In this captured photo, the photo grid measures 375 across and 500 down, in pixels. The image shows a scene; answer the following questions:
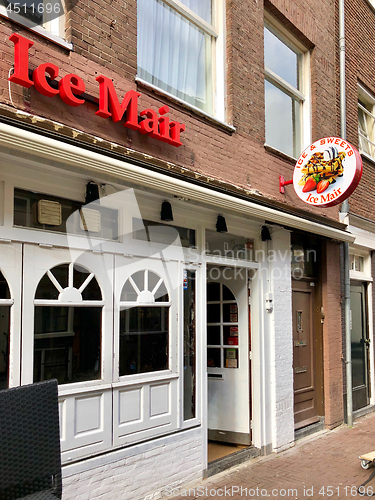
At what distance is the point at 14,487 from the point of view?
200 cm

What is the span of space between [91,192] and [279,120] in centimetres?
408

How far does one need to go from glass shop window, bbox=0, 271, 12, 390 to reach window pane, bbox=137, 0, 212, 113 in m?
2.78

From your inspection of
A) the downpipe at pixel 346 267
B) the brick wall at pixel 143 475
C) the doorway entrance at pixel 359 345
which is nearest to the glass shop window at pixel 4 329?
the brick wall at pixel 143 475

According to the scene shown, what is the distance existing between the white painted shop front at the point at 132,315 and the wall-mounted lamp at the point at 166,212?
0.29ft

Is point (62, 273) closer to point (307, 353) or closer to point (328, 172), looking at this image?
point (328, 172)

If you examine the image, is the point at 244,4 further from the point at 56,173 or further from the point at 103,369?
the point at 103,369

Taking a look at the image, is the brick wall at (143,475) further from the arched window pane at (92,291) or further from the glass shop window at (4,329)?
the arched window pane at (92,291)

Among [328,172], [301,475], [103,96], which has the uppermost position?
[103,96]

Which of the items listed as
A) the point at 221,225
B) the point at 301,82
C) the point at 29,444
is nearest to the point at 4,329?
the point at 29,444

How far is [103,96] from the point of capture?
4148 mm

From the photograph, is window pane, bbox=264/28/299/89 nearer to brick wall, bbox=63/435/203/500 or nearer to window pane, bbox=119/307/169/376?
window pane, bbox=119/307/169/376

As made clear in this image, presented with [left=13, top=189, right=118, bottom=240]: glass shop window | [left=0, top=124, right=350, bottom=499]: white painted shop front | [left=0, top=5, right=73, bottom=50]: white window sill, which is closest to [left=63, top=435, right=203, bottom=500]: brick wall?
[left=0, top=124, right=350, bottom=499]: white painted shop front

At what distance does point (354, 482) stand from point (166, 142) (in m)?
4.26

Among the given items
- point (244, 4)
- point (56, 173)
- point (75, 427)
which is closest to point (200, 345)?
point (75, 427)
